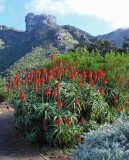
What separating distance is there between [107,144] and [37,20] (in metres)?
125

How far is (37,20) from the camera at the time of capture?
12712 centimetres

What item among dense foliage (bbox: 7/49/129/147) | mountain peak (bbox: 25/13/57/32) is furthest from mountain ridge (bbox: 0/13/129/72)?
dense foliage (bbox: 7/49/129/147)

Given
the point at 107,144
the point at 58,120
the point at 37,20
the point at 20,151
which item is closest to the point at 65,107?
the point at 58,120

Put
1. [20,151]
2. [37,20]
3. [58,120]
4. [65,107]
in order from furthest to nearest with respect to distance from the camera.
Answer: [37,20], [65,107], [20,151], [58,120]

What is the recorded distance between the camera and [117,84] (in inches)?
430

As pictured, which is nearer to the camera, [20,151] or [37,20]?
[20,151]

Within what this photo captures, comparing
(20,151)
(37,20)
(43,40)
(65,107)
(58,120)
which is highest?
(37,20)

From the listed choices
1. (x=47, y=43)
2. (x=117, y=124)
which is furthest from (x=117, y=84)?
(x=47, y=43)

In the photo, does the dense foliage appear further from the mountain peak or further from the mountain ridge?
the mountain peak

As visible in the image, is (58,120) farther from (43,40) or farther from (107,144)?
(43,40)

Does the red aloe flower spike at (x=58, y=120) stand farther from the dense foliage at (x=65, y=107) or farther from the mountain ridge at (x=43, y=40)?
the mountain ridge at (x=43, y=40)

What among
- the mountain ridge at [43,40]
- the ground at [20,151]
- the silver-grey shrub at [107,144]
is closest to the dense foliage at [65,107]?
the ground at [20,151]

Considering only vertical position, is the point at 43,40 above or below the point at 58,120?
above

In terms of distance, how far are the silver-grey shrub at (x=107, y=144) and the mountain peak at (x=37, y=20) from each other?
94391 millimetres
